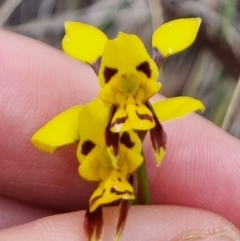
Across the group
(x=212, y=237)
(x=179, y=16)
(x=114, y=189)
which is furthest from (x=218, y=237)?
(x=179, y=16)

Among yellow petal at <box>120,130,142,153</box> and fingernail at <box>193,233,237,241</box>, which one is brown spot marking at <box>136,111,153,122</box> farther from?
fingernail at <box>193,233,237,241</box>

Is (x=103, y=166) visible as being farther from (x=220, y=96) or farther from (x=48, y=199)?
(x=220, y=96)

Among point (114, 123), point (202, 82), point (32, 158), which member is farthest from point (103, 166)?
point (202, 82)

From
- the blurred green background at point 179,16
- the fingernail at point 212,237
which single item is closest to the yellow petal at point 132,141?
the fingernail at point 212,237

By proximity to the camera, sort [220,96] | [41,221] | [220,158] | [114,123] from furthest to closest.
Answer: [220,96]
[220,158]
[41,221]
[114,123]

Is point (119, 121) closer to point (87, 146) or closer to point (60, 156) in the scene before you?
point (87, 146)

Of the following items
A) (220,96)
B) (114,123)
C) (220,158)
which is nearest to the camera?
(114,123)

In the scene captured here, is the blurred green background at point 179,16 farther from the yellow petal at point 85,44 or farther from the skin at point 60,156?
the yellow petal at point 85,44
